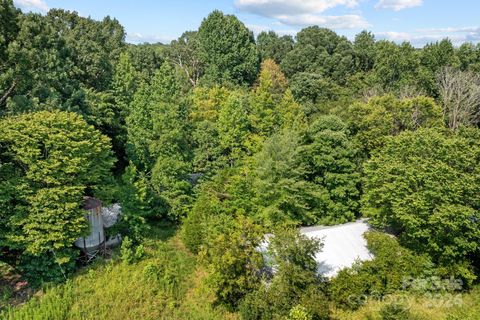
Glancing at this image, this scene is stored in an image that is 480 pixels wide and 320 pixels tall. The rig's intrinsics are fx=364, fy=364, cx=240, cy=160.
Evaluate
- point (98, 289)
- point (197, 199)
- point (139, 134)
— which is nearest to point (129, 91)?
point (139, 134)

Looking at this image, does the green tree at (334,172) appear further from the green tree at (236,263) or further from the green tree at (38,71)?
the green tree at (38,71)

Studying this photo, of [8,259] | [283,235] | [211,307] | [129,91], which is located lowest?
[211,307]

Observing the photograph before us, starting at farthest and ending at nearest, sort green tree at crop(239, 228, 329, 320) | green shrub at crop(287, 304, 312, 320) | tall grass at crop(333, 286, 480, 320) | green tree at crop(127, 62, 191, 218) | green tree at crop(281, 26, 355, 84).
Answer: green tree at crop(281, 26, 355, 84), green tree at crop(127, 62, 191, 218), tall grass at crop(333, 286, 480, 320), green tree at crop(239, 228, 329, 320), green shrub at crop(287, 304, 312, 320)

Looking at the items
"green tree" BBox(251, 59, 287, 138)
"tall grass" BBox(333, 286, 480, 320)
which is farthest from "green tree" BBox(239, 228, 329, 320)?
"green tree" BBox(251, 59, 287, 138)

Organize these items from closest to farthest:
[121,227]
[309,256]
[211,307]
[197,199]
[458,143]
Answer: [309,256] → [211,307] → [458,143] → [121,227] → [197,199]

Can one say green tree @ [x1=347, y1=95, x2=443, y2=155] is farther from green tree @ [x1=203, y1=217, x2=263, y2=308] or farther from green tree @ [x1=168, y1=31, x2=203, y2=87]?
green tree @ [x1=168, y1=31, x2=203, y2=87]

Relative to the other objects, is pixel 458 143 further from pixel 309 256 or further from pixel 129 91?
pixel 129 91

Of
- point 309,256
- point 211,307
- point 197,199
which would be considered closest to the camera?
point 309,256
